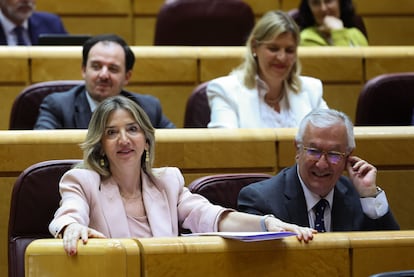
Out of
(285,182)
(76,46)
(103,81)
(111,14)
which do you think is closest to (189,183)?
(285,182)

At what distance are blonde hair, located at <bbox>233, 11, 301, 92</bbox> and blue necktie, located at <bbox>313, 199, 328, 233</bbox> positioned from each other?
522 mm

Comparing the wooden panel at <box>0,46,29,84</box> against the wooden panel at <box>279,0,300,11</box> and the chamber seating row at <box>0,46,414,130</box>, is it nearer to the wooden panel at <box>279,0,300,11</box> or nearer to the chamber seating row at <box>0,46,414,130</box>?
the chamber seating row at <box>0,46,414,130</box>

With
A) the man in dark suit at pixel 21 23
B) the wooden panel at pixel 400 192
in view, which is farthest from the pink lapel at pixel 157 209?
the man in dark suit at pixel 21 23

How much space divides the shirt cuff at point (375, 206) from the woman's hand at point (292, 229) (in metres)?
0.24

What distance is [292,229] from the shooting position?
1.23m

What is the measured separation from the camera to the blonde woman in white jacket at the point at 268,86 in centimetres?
190

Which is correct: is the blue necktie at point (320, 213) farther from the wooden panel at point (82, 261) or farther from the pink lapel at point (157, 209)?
the wooden panel at point (82, 261)

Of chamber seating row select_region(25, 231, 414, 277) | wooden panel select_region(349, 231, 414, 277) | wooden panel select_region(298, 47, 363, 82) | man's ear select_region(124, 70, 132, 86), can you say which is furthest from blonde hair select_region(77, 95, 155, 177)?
wooden panel select_region(298, 47, 363, 82)

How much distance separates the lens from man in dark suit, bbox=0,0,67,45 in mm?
2346

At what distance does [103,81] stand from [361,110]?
52 cm

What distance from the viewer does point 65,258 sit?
3.68 ft

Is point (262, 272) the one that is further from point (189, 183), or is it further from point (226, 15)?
point (226, 15)

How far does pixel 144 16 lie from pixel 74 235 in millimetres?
1611

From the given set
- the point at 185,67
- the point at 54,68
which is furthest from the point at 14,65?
the point at 185,67
